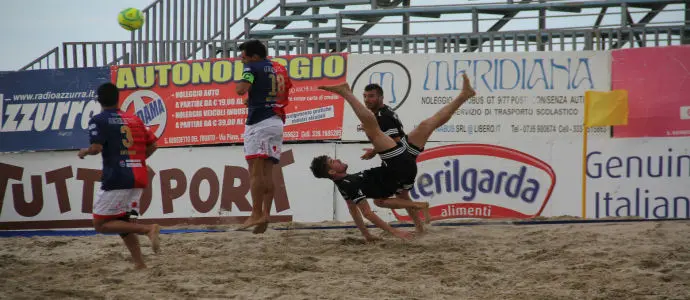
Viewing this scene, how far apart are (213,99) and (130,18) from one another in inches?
87.2

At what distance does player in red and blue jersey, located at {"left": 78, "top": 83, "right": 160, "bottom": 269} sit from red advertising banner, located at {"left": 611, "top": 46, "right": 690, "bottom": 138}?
23.0ft

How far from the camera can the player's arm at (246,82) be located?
30.2 ft

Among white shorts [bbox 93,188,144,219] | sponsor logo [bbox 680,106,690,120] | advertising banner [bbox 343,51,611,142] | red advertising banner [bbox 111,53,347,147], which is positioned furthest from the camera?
red advertising banner [bbox 111,53,347,147]

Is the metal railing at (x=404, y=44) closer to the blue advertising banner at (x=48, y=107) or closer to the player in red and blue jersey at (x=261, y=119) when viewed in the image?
the blue advertising banner at (x=48, y=107)

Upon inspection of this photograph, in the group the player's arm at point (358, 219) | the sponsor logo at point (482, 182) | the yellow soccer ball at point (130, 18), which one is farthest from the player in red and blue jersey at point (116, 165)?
the yellow soccer ball at point (130, 18)

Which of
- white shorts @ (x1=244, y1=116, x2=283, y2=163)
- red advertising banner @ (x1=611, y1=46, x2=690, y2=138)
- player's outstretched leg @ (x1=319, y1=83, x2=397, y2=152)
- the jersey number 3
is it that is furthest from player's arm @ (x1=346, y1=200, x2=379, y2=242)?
red advertising banner @ (x1=611, y1=46, x2=690, y2=138)

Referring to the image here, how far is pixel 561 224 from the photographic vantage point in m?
10.9

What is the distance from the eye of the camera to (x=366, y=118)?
9.50 meters

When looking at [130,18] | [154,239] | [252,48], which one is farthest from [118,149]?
[130,18]

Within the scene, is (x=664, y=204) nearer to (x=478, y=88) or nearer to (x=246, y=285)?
(x=478, y=88)

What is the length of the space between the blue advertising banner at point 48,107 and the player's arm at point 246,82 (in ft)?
18.1

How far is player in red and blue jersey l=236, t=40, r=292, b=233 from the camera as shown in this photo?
9.41 m

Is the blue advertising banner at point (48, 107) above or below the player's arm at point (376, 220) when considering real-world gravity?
above

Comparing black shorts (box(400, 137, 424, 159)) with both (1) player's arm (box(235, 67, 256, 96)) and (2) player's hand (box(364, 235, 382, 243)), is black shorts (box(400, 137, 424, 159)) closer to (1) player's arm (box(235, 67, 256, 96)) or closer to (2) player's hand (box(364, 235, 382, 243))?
(2) player's hand (box(364, 235, 382, 243))
